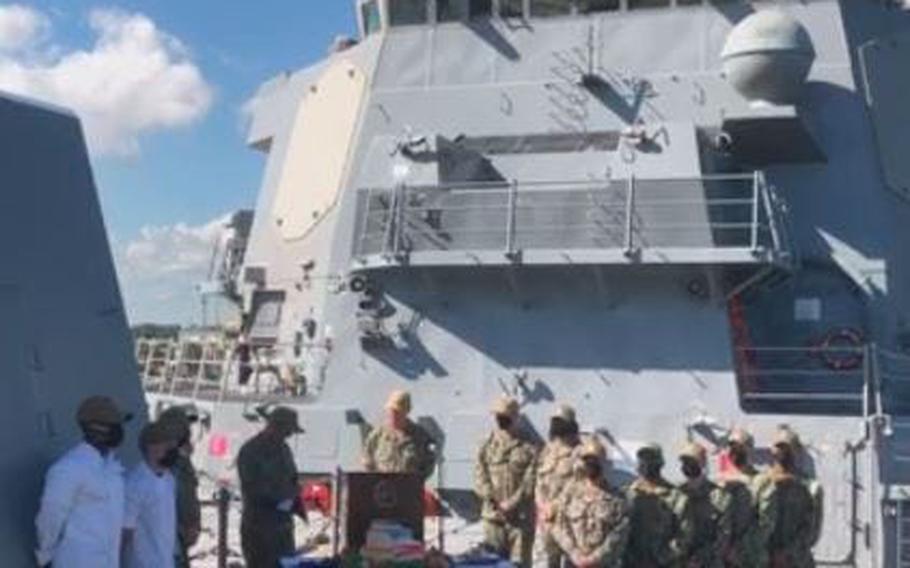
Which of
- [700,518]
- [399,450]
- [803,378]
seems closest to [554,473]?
[700,518]

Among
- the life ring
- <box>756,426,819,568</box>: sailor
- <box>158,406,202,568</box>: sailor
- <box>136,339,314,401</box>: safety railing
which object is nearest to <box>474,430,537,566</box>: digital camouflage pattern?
<box>756,426,819,568</box>: sailor

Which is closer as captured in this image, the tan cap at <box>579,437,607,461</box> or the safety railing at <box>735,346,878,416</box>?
the tan cap at <box>579,437,607,461</box>

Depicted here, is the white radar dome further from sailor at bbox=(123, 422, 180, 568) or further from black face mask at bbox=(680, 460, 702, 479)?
sailor at bbox=(123, 422, 180, 568)

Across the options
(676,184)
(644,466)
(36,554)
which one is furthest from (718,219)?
(36,554)

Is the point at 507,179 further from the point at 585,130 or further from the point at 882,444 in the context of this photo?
the point at 882,444

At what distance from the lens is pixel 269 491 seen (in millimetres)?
8047

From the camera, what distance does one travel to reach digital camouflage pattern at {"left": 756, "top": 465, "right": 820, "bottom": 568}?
26.9ft

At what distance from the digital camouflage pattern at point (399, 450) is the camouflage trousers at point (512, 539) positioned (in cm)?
57

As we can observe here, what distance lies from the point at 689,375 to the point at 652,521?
376 cm

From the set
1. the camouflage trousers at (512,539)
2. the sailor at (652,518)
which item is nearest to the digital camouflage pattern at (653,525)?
the sailor at (652,518)

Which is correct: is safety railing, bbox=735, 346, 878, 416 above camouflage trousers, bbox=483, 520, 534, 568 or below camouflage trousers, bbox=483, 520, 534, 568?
above

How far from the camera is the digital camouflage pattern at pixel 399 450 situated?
8938mm

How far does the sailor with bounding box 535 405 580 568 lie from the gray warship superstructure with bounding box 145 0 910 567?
284 cm

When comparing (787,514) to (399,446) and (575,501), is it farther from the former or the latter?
(399,446)
